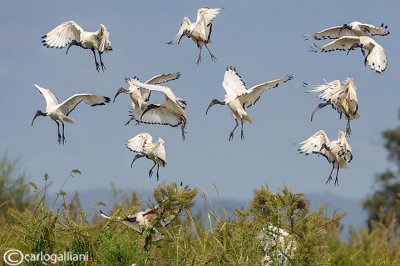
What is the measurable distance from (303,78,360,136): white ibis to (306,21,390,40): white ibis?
4.41 ft

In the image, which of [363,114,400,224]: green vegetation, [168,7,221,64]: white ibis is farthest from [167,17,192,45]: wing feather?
[363,114,400,224]: green vegetation

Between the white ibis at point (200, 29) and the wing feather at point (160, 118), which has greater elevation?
the white ibis at point (200, 29)

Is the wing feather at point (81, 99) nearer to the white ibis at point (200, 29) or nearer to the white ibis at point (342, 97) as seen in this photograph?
the white ibis at point (200, 29)

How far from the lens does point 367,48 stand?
793cm

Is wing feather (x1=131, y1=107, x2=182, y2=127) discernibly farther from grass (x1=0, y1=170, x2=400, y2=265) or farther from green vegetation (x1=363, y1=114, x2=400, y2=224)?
green vegetation (x1=363, y1=114, x2=400, y2=224)

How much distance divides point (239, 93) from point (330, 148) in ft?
4.14

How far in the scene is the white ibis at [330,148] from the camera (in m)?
6.73

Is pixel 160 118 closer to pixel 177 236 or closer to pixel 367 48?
pixel 177 236

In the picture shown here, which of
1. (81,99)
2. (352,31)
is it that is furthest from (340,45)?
(81,99)

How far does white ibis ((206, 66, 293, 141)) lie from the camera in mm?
6805

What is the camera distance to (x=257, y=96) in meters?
7.05

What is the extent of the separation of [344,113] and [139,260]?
3522mm

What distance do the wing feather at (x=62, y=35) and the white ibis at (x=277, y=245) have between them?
4.43 meters

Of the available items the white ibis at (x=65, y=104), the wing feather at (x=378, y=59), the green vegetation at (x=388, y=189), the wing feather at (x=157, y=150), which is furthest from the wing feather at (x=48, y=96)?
the green vegetation at (x=388, y=189)
